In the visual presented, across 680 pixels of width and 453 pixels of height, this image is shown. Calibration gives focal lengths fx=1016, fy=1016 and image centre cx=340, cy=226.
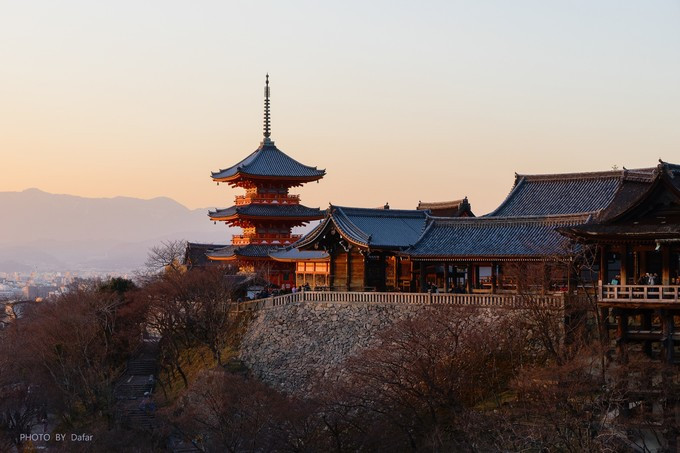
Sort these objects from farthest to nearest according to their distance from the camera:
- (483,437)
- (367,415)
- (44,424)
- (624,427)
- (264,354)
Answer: (44,424) < (264,354) < (367,415) < (483,437) < (624,427)

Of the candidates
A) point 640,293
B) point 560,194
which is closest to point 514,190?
point 560,194

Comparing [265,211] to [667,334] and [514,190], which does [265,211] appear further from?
[667,334]

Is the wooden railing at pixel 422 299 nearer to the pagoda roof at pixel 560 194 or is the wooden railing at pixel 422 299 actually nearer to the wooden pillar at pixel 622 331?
the wooden pillar at pixel 622 331

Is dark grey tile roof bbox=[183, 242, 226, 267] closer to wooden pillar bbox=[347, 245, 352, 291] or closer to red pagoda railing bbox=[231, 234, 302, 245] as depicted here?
red pagoda railing bbox=[231, 234, 302, 245]

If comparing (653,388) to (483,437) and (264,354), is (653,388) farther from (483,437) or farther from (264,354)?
(264,354)

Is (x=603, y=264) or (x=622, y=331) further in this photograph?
(x=603, y=264)

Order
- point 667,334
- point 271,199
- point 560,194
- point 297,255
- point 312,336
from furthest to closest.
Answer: point 271,199 → point 297,255 → point 560,194 → point 312,336 → point 667,334

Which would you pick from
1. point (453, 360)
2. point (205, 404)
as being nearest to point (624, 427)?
point (453, 360)

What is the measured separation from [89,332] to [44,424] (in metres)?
4.85

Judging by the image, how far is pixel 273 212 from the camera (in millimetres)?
58938

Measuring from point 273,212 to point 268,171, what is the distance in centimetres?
260

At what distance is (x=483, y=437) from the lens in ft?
97.9

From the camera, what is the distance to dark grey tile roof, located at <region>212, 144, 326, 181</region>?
59.6m

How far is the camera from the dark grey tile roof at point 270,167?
59.6m
